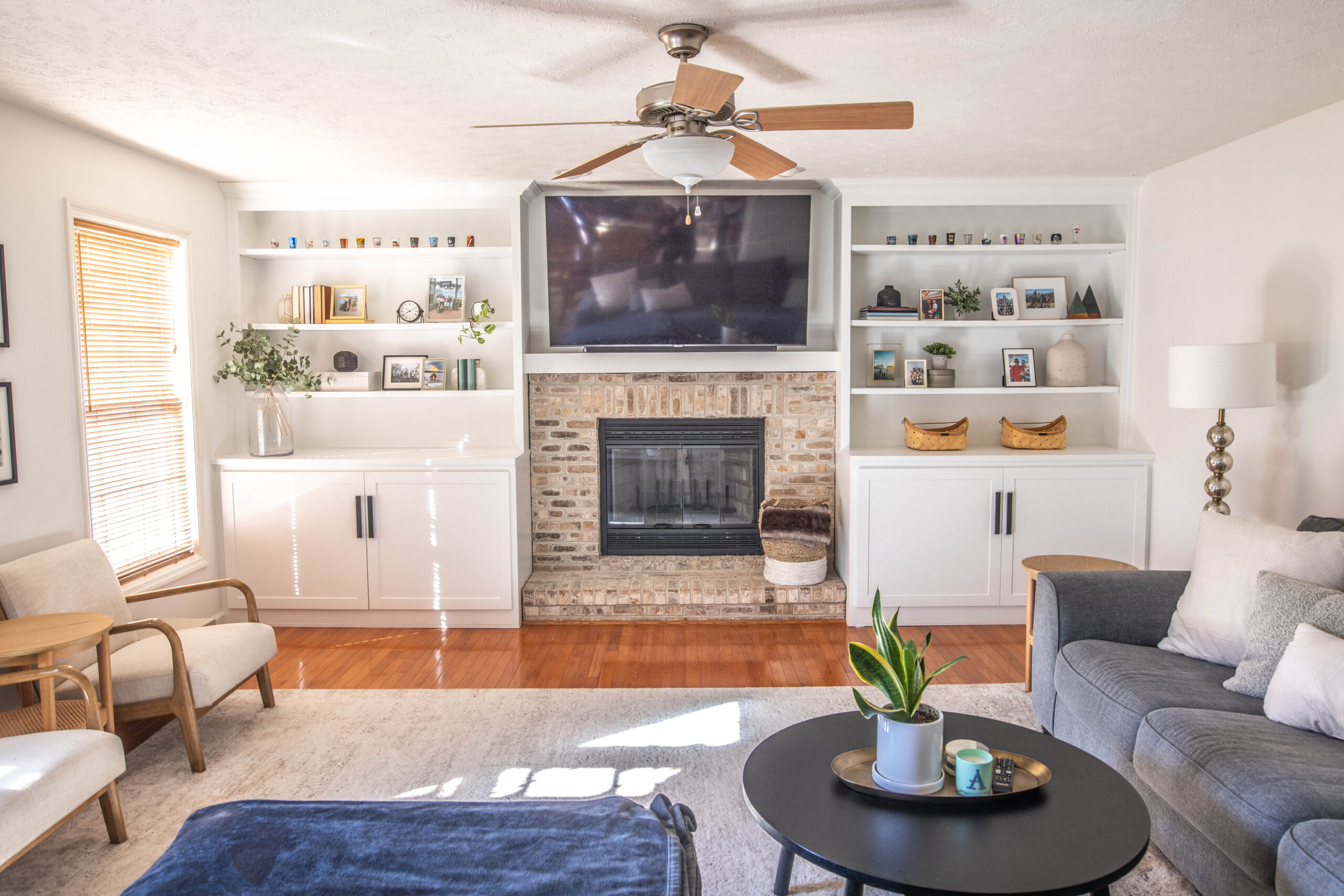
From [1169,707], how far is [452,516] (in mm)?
3301

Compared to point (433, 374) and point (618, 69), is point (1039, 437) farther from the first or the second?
point (433, 374)

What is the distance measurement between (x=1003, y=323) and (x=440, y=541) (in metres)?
3.23

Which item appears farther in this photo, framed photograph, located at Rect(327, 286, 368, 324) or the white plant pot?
framed photograph, located at Rect(327, 286, 368, 324)

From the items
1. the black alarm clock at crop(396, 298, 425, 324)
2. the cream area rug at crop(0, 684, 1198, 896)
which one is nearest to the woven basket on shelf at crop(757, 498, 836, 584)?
the cream area rug at crop(0, 684, 1198, 896)

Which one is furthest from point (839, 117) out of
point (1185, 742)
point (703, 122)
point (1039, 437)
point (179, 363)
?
point (179, 363)

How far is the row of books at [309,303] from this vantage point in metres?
4.70

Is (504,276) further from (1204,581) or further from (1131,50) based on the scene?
(1204,581)

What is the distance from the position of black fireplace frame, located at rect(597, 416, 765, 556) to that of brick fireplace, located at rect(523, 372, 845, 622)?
0.04 meters

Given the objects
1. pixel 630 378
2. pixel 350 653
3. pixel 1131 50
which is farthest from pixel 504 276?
pixel 1131 50

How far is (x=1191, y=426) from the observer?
4.08 meters

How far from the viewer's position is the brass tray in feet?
6.20

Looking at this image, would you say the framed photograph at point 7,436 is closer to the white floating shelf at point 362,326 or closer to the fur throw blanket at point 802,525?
the white floating shelf at point 362,326

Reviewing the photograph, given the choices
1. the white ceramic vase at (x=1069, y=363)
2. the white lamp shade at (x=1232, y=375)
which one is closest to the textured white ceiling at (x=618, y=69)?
the white lamp shade at (x=1232, y=375)

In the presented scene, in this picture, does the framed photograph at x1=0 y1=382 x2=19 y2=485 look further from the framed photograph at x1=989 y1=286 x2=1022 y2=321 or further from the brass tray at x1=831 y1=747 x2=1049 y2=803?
the framed photograph at x1=989 y1=286 x2=1022 y2=321
